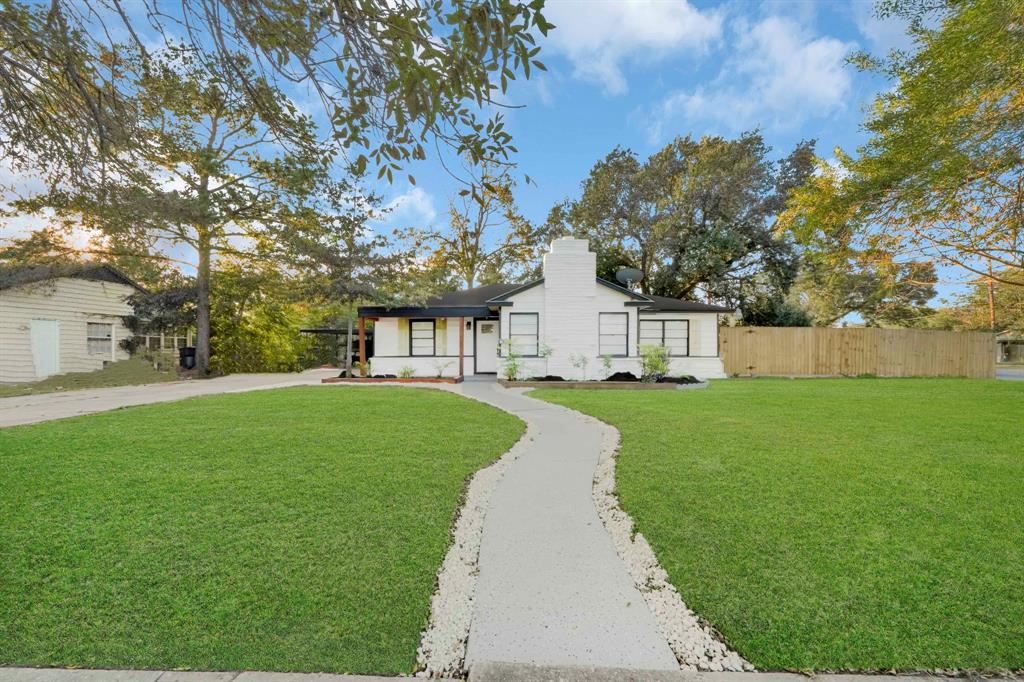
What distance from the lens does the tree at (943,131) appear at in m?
5.97

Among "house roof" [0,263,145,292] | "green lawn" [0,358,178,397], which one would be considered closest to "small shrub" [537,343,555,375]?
"green lawn" [0,358,178,397]

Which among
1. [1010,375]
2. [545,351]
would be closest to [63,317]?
[545,351]

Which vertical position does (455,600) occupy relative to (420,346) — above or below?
below

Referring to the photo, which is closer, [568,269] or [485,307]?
[568,269]

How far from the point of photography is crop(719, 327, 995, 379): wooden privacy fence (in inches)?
696

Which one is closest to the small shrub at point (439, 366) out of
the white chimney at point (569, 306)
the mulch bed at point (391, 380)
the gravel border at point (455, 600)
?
the mulch bed at point (391, 380)

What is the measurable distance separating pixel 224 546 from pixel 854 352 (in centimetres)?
2190

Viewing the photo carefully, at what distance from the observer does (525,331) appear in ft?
49.9

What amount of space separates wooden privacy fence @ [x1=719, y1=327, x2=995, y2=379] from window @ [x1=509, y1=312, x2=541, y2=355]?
311 inches

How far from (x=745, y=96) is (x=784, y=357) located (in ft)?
34.0

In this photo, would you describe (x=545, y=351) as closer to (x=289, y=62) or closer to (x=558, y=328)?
(x=558, y=328)

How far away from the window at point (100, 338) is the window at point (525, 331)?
1419cm

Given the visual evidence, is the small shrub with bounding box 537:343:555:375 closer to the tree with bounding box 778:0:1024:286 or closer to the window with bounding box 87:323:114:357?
the tree with bounding box 778:0:1024:286

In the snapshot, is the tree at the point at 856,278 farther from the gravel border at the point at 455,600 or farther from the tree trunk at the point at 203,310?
the tree trunk at the point at 203,310
